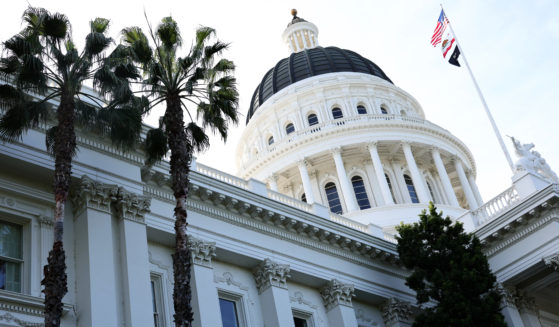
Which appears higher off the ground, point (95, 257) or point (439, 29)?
point (439, 29)

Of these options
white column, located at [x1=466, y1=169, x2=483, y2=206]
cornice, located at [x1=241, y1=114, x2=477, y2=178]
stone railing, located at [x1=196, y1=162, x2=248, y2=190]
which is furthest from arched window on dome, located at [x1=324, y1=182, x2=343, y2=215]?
stone railing, located at [x1=196, y1=162, x2=248, y2=190]

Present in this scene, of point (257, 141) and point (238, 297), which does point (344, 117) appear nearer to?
point (257, 141)

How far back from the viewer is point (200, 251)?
902 inches

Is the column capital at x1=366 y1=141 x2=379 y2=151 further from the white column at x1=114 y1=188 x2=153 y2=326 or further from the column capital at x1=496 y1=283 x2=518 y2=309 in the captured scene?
the white column at x1=114 y1=188 x2=153 y2=326

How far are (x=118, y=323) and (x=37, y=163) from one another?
4795mm

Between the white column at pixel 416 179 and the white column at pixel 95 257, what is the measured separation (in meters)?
31.0

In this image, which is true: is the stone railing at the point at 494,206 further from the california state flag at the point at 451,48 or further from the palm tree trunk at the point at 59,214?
the palm tree trunk at the point at 59,214

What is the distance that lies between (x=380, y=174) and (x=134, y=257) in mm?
29874

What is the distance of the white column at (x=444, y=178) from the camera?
5019 cm

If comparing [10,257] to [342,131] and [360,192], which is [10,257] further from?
[342,131]

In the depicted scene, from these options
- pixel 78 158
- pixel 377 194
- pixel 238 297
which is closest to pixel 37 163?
pixel 78 158

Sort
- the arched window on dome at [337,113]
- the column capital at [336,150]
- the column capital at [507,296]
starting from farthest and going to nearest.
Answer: the arched window on dome at [337,113], the column capital at [336,150], the column capital at [507,296]

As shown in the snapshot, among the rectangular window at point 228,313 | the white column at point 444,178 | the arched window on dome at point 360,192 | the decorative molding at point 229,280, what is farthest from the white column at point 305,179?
the rectangular window at point 228,313

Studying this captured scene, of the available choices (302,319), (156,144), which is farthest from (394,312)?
(156,144)
